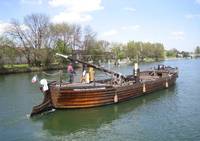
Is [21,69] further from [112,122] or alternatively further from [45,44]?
[112,122]

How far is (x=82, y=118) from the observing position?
961 inches

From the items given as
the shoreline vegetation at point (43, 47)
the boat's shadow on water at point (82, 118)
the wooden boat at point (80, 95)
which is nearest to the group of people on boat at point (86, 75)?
the wooden boat at point (80, 95)

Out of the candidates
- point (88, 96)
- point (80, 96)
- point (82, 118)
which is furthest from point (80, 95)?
point (82, 118)

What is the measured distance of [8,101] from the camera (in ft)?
109

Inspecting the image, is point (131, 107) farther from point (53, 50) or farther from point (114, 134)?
point (53, 50)

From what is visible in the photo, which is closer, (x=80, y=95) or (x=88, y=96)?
(x=80, y=95)

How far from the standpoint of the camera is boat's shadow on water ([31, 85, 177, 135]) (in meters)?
22.1

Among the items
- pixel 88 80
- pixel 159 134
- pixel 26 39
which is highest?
pixel 26 39

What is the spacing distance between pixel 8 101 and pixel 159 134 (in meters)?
18.6

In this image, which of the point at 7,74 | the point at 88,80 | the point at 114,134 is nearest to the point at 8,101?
the point at 88,80

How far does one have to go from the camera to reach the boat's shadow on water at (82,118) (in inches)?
872

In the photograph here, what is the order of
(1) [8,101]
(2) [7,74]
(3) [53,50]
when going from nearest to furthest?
(1) [8,101] < (2) [7,74] < (3) [53,50]

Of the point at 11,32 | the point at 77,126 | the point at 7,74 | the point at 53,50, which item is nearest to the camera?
the point at 77,126

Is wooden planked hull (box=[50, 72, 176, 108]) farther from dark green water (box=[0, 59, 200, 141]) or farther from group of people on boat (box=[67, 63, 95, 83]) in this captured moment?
group of people on boat (box=[67, 63, 95, 83])
